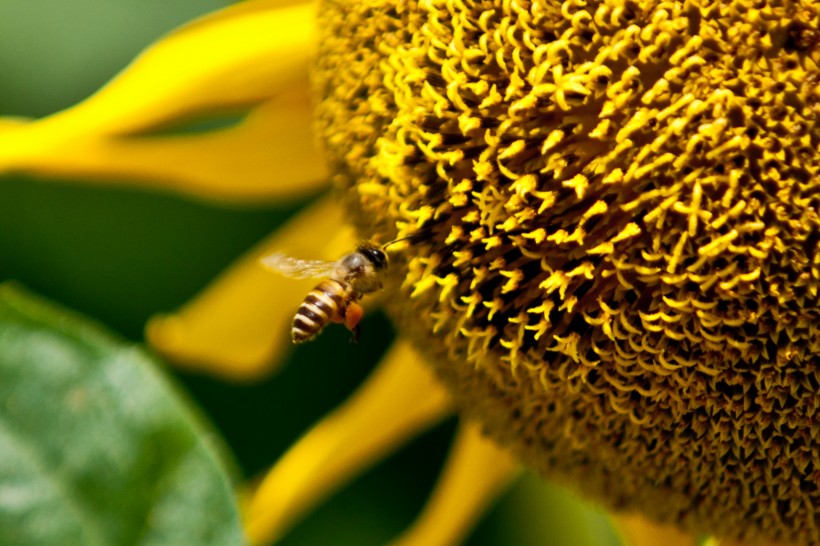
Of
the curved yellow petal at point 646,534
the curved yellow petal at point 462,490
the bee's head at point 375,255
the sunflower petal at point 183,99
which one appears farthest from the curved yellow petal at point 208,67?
the curved yellow petal at point 646,534

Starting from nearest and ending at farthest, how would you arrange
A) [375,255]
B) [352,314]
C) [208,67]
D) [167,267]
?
[375,255], [352,314], [208,67], [167,267]

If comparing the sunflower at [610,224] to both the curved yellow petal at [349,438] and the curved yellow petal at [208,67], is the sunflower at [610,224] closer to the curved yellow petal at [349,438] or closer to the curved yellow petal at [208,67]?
the curved yellow petal at [208,67]

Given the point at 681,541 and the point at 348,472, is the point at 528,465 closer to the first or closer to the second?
the point at 681,541

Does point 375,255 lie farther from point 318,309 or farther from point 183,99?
point 183,99

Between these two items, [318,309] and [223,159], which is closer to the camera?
[318,309]

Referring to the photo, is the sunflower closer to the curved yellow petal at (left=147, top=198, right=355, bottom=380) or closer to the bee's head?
the bee's head

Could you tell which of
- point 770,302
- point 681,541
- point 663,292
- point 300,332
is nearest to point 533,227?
point 663,292

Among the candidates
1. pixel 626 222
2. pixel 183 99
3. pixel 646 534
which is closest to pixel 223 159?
pixel 183 99
